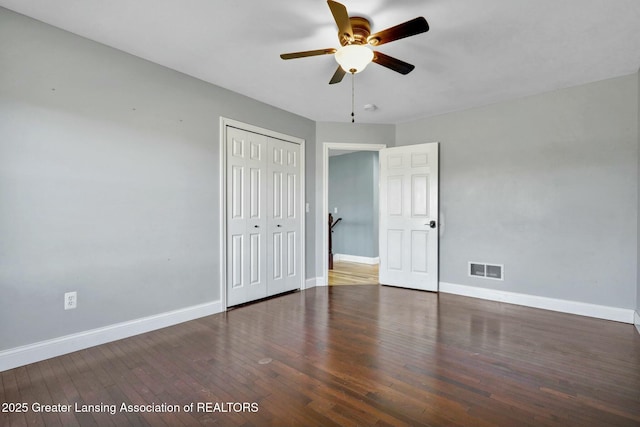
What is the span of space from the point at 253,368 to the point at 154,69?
9.15ft

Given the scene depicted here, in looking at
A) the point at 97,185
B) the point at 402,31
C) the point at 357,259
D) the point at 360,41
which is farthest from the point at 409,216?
the point at 97,185

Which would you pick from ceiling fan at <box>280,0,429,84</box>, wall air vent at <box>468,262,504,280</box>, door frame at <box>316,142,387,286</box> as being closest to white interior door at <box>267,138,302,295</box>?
door frame at <box>316,142,387,286</box>

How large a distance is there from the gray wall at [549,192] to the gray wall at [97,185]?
318 centimetres

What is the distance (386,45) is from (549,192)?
8.47 ft

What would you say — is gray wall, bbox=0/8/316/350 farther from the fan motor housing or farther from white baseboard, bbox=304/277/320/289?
the fan motor housing

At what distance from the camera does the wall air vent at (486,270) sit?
12.8ft

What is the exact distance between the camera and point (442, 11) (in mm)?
2113

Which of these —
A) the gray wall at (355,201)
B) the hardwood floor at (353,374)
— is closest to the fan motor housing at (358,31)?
the hardwood floor at (353,374)

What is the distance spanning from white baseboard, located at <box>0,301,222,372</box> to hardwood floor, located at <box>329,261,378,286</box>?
2329 millimetres

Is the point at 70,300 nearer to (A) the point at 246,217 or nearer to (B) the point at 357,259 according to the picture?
(A) the point at 246,217

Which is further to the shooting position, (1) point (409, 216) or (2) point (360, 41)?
(1) point (409, 216)

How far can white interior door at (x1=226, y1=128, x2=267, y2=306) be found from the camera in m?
3.57

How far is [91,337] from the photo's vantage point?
8.27ft

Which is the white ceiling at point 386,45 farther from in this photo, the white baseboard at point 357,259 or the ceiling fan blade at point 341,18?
the white baseboard at point 357,259
